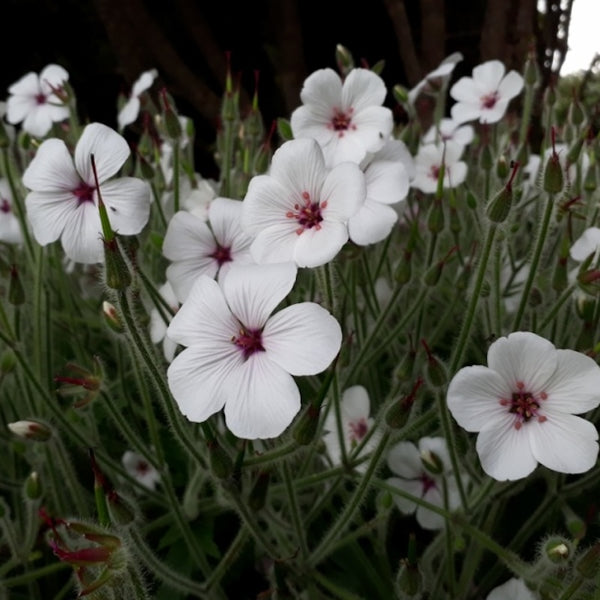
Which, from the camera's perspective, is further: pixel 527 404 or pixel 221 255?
pixel 221 255

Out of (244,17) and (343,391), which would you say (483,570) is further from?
(244,17)

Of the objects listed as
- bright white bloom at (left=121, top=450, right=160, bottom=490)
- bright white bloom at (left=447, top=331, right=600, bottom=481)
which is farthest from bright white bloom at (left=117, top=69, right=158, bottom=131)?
bright white bloom at (left=447, top=331, right=600, bottom=481)

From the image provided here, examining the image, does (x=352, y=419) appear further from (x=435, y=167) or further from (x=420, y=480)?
(x=435, y=167)

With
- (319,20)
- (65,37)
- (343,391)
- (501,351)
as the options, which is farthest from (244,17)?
(501,351)

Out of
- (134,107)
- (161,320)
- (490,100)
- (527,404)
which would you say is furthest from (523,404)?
(134,107)

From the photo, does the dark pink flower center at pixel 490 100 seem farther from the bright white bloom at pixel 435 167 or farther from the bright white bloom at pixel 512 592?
the bright white bloom at pixel 512 592

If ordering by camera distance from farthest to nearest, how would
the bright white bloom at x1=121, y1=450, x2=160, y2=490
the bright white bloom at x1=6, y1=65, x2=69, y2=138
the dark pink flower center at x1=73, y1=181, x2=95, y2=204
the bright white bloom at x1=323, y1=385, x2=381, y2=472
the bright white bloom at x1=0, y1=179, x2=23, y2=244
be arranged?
the bright white bloom at x1=6, y1=65, x2=69, y2=138 → the bright white bloom at x1=0, y1=179, x2=23, y2=244 → the bright white bloom at x1=121, y1=450, x2=160, y2=490 → the bright white bloom at x1=323, y1=385, x2=381, y2=472 → the dark pink flower center at x1=73, y1=181, x2=95, y2=204

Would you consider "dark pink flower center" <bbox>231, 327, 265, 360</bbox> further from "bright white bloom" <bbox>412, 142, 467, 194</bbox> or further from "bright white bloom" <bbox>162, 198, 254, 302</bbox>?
"bright white bloom" <bbox>412, 142, 467, 194</bbox>
